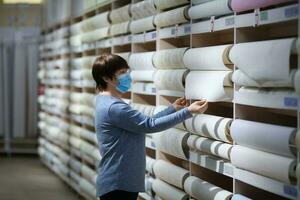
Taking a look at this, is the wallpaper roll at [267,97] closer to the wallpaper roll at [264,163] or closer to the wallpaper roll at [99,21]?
the wallpaper roll at [264,163]

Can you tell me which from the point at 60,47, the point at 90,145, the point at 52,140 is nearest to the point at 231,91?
the point at 90,145

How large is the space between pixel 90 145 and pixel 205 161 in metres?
3.12

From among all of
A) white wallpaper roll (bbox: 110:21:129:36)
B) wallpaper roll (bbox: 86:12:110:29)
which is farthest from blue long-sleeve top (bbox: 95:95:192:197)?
wallpaper roll (bbox: 86:12:110:29)

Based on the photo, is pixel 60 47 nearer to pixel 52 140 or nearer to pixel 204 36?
pixel 52 140

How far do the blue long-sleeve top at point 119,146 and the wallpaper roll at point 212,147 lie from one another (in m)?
0.25

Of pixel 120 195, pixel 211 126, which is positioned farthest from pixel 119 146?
pixel 211 126

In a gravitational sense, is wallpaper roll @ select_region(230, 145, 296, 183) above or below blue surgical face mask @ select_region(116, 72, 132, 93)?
below

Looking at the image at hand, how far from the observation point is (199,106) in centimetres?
343

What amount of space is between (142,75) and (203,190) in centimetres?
143

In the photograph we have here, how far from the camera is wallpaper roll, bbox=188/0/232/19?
336 centimetres

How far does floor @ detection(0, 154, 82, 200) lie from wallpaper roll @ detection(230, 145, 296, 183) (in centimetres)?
433

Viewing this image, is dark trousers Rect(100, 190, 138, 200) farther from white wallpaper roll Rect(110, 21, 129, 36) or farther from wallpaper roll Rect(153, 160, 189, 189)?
white wallpaper roll Rect(110, 21, 129, 36)

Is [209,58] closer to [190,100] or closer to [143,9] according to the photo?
[190,100]

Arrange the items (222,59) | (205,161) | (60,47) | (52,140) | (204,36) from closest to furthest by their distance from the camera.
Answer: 1. (222,59)
2. (205,161)
3. (204,36)
4. (60,47)
5. (52,140)
